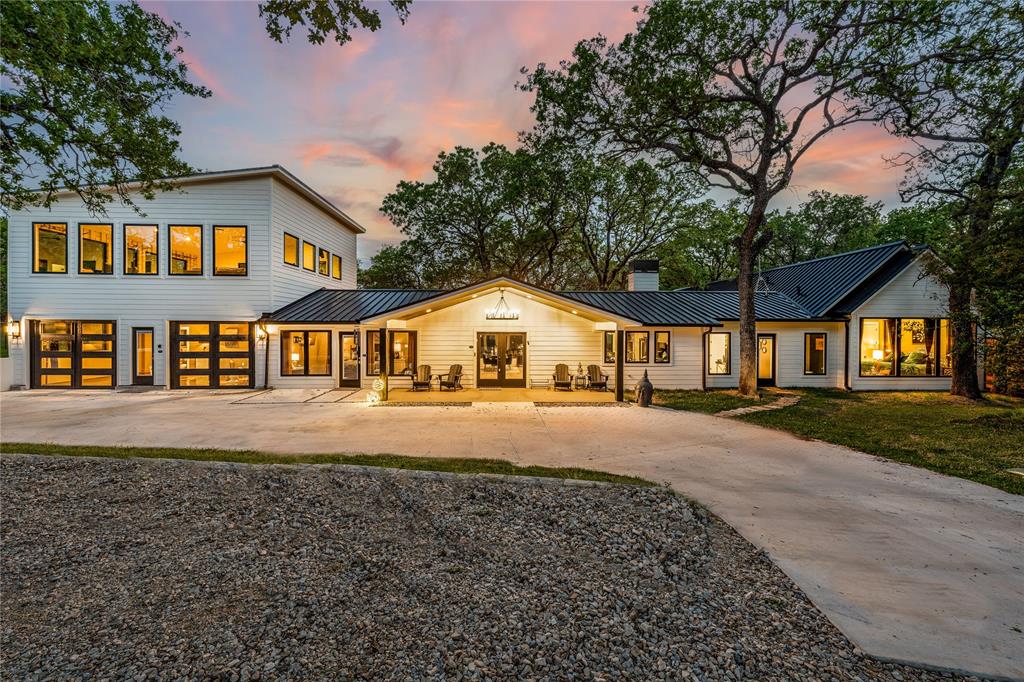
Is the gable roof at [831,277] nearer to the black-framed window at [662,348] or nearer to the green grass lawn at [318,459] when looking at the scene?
the black-framed window at [662,348]

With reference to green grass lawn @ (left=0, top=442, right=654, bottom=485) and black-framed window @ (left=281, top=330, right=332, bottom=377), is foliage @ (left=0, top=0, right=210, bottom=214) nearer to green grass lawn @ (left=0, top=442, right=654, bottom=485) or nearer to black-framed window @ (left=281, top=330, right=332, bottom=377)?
green grass lawn @ (left=0, top=442, right=654, bottom=485)

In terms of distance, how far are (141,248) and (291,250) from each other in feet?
15.5

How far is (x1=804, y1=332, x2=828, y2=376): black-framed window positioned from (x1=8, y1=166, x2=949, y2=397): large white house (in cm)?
5

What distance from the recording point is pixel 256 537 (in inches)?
166

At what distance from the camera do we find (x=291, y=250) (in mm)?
16422

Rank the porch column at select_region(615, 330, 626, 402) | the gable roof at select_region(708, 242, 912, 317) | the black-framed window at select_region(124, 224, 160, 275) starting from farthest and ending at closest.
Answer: the gable roof at select_region(708, 242, 912, 317), the black-framed window at select_region(124, 224, 160, 275), the porch column at select_region(615, 330, 626, 402)

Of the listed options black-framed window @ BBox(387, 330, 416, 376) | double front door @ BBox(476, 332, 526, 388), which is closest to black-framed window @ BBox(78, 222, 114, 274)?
black-framed window @ BBox(387, 330, 416, 376)

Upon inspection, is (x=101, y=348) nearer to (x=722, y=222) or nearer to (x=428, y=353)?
(x=428, y=353)

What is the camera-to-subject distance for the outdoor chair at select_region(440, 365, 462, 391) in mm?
14781

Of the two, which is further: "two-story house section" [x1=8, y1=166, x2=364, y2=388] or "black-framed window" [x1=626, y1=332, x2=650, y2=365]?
"black-framed window" [x1=626, y1=332, x2=650, y2=365]

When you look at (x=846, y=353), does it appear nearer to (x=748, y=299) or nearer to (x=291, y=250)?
(x=748, y=299)

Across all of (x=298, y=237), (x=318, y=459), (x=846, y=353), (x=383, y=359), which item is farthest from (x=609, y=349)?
(x=298, y=237)

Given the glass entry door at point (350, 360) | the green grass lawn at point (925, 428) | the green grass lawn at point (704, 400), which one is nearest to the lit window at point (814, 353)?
the green grass lawn at point (925, 428)

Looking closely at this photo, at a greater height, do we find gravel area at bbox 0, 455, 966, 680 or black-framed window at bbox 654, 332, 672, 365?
black-framed window at bbox 654, 332, 672, 365
